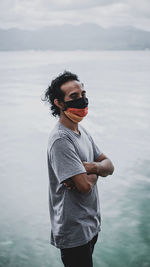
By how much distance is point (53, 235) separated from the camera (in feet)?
5.05

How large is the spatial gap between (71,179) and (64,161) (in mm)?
103

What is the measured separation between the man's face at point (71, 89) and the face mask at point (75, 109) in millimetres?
24

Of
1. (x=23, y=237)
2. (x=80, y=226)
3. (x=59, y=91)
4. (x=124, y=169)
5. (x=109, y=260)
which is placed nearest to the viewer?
(x=80, y=226)

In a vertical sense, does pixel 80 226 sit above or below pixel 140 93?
above

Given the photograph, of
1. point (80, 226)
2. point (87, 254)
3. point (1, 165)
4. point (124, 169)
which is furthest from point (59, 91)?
point (1, 165)

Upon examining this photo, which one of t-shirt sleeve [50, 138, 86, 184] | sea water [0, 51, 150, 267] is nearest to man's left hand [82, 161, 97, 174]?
t-shirt sleeve [50, 138, 86, 184]

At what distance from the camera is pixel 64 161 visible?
137 centimetres

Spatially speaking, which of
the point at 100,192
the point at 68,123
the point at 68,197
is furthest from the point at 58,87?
the point at 100,192

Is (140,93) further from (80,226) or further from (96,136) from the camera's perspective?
(80,226)

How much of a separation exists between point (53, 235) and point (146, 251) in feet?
5.90

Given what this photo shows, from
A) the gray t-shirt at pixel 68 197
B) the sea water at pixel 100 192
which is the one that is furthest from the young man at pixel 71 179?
the sea water at pixel 100 192

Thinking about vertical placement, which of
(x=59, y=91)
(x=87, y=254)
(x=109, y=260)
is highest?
(x=59, y=91)

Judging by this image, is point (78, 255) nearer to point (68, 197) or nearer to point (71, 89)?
point (68, 197)

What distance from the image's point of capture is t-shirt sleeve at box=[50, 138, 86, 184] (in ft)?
4.48
